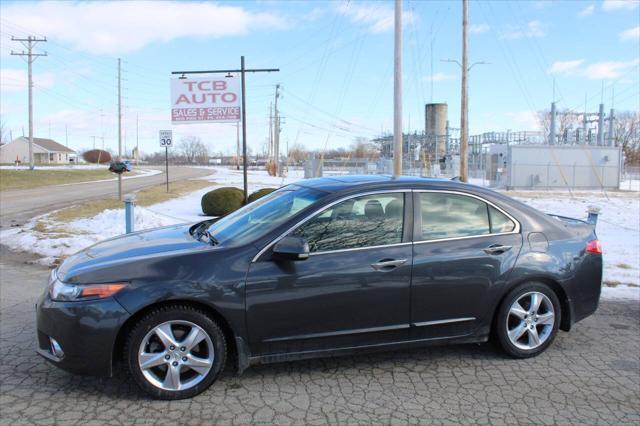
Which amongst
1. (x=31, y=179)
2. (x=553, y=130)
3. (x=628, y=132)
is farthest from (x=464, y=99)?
(x=628, y=132)

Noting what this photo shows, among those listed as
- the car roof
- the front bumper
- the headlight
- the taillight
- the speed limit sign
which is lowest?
the front bumper

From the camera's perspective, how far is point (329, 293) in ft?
12.2

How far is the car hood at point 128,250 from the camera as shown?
363 cm

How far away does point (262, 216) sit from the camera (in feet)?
14.0

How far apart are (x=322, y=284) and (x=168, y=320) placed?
1.09 meters

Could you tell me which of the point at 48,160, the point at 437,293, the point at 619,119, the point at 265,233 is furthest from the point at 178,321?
the point at 48,160

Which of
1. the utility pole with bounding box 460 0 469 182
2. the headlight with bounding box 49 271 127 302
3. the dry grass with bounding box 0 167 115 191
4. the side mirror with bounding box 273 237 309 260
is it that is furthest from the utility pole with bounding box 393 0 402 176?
the dry grass with bounding box 0 167 115 191

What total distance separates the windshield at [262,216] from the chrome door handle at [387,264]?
696 millimetres

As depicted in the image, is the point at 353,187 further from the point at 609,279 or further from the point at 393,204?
the point at 609,279

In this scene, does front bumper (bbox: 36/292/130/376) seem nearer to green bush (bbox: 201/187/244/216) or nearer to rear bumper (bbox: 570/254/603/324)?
rear bumper (bbox: 570/254/603/324)

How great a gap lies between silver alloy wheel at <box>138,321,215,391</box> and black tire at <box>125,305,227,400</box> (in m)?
0.02

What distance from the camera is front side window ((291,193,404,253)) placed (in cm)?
387

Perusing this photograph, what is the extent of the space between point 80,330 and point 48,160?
373ft

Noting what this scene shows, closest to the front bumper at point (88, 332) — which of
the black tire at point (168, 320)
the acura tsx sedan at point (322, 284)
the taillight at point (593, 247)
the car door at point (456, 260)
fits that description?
Result: the acura tsx sedan at point (322, 284)
